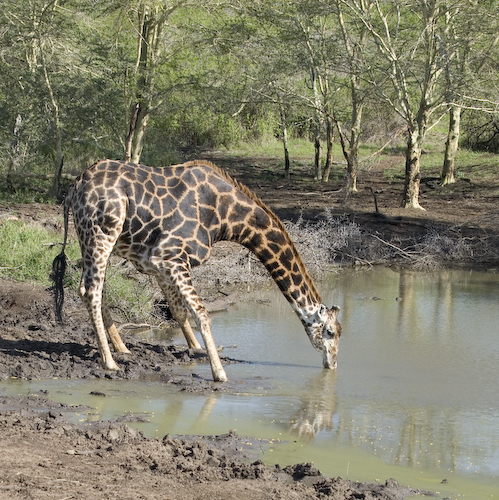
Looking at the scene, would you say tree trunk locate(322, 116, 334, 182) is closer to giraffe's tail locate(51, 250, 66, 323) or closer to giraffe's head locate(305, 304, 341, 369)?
giraffe's head locate(305, 304, 341, 369)

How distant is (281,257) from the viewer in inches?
344

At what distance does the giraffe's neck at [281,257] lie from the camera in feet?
28.5

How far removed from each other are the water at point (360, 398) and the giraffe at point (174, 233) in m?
0.60

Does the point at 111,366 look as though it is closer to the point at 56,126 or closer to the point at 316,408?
the point at 316,408

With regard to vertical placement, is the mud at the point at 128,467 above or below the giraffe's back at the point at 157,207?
below

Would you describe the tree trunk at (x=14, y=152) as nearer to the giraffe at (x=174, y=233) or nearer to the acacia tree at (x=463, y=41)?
the acacia tree at (x=463, y=41)

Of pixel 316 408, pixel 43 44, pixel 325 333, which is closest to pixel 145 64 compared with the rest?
pixel 43 44

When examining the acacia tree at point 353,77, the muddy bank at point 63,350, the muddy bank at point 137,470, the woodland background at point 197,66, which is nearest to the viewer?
the muddy bank at point 137,470

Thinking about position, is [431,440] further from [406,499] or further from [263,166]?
[263,166]

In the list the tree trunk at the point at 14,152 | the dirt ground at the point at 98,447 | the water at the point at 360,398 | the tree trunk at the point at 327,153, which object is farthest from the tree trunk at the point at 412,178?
the dirt ground at the point at 98,447

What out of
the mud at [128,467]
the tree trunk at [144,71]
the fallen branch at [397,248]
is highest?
the tree trunk at [144,71]

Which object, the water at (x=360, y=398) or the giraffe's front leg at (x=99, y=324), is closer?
the water at (x=360, y=398)

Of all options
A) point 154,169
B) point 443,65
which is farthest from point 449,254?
point 154,169

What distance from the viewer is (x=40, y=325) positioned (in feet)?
30.7
